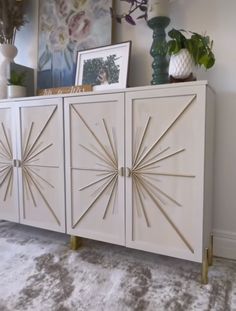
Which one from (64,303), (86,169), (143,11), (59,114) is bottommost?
(64,303)

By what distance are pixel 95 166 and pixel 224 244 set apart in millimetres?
1102

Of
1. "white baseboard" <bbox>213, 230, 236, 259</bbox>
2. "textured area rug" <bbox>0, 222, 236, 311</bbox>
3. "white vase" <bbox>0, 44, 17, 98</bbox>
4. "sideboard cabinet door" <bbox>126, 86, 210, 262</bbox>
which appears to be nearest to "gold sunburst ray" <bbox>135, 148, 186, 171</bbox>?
"sideboard cabinet door" <bbox>126, 86, 210, 262</bbox>

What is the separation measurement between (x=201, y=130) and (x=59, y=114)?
1022 mm

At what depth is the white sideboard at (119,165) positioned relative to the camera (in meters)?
1.57

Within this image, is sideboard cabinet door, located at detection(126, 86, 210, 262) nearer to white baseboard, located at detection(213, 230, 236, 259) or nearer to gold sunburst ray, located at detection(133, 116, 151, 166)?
gold sunburst ray, located at detection(133, 116, 151, 166)

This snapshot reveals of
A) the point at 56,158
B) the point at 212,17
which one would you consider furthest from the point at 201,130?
the point at 56,158

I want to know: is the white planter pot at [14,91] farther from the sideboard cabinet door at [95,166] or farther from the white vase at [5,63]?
the sideboard cabinet door at [95,166]

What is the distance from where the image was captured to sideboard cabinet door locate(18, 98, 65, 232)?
1990 millimetres

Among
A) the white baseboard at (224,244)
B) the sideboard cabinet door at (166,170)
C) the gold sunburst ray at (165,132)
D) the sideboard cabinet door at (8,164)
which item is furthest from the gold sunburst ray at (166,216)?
the sideboard cabinet door at (8,164)

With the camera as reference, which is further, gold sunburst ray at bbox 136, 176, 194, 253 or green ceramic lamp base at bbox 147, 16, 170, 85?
green ceramic lamp base at bbox 147, 16, 170, 85

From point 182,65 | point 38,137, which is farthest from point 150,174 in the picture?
point 38,137

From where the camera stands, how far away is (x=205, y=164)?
1572 mm

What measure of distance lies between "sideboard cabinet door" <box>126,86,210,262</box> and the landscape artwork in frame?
2.82 ft

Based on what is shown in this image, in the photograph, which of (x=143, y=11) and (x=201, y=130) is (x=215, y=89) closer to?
(x=201, y=130)
